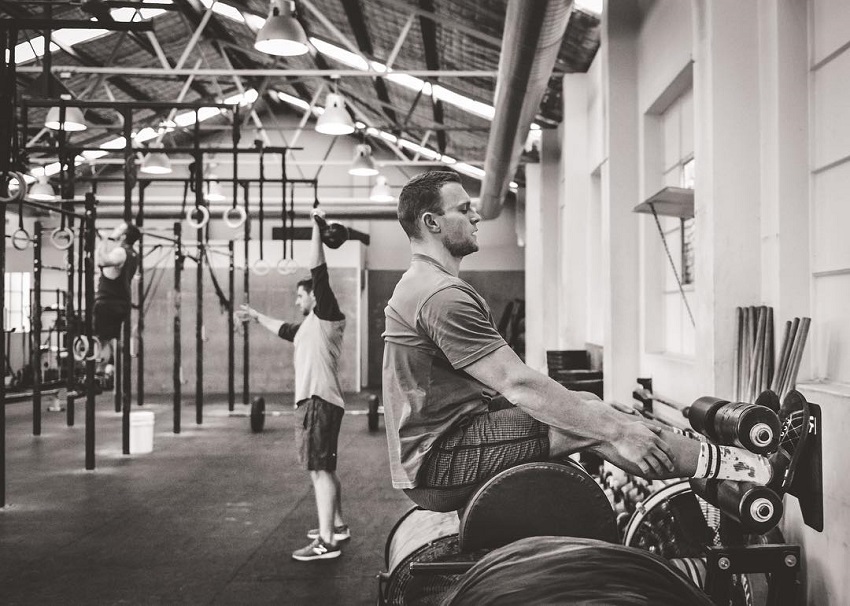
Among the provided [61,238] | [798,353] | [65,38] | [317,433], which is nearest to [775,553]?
[798,353]

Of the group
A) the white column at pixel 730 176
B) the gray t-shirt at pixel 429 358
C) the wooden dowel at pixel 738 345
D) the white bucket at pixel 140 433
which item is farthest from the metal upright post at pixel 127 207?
the gray t-shirt at pixel 429 358

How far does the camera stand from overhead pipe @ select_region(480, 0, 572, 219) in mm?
4301

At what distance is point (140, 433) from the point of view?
7.62 meters

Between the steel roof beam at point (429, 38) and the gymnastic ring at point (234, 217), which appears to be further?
the gymnastic ring at point (234, 217)

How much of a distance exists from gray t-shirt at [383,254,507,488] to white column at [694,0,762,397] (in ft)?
7.25

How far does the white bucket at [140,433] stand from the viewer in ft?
24.9

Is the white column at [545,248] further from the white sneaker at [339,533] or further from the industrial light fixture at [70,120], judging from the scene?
the white sneaker at [339,533]

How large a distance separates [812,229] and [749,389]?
764mm

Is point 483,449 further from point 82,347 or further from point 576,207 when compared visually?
point 576,207

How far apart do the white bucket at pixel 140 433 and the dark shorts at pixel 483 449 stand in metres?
6.31

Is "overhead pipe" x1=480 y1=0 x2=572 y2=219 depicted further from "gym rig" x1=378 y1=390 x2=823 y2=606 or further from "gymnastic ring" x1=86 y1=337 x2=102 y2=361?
"gymnastic ring" x1=86 y1=337 x2=102 y2=361

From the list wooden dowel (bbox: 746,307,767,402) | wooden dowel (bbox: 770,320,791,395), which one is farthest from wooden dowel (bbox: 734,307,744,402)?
wooden dowel (bbox: 770,320,791,395)

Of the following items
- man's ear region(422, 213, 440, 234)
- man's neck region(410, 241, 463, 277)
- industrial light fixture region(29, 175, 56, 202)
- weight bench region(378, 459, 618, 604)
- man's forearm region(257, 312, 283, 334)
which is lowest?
weight bench region(378, 459, 618, 604)

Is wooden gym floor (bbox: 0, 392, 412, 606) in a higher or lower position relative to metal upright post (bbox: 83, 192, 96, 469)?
lower
